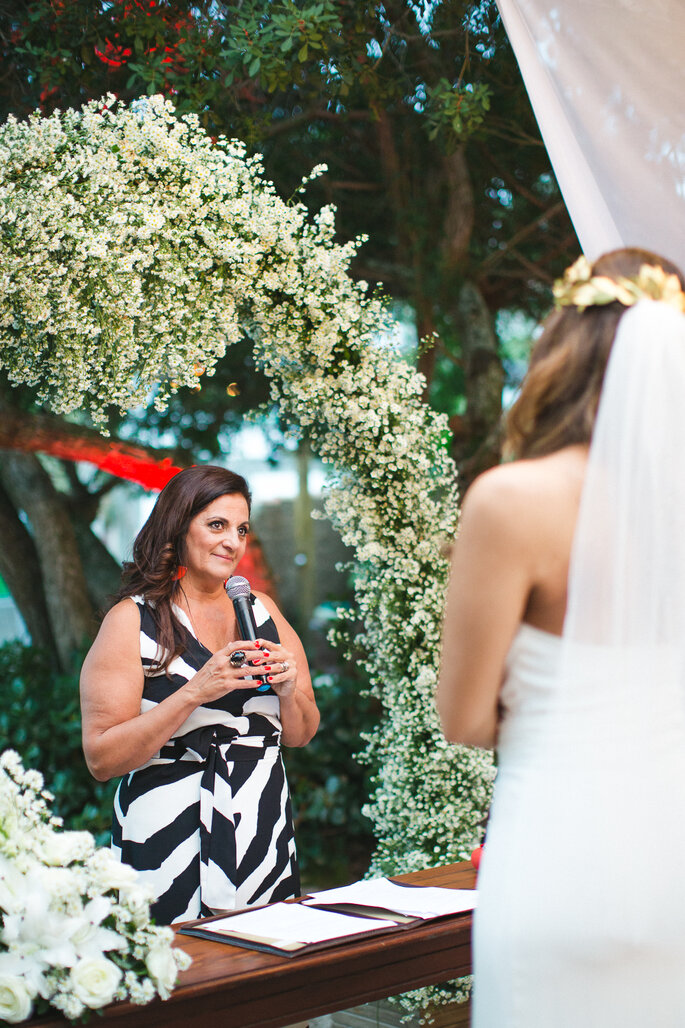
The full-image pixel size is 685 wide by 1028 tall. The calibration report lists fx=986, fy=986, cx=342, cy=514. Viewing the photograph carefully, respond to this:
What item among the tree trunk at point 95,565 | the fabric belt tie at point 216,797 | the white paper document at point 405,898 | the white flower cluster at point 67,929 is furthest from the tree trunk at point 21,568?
the white flower cluster at point 67,929

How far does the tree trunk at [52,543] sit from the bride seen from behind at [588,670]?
14.7 feet

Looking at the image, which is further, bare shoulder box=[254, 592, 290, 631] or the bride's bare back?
bare shoulder box=[254, 592, 290, 631]

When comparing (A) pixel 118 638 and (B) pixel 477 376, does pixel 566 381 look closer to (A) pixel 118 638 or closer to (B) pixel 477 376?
(A) pixel 118 638

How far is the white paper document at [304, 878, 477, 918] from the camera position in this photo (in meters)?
2.18

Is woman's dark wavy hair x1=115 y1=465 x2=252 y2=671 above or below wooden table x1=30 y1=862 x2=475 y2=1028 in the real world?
above

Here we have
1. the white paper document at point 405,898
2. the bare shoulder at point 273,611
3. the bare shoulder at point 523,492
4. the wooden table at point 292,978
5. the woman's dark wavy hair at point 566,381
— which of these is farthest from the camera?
the bare shoulder at point 273,611

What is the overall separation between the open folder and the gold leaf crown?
4.29 feet

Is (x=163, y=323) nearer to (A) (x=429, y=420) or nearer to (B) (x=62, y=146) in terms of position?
(B) (x=62, y=146)

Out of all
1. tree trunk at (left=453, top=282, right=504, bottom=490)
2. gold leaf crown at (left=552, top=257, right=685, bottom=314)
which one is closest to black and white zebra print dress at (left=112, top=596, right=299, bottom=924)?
gold leaf crown at (left=552, top=257, right=685, bottom=314)

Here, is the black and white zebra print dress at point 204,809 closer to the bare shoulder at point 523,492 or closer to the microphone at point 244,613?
the microphone at point 244,613

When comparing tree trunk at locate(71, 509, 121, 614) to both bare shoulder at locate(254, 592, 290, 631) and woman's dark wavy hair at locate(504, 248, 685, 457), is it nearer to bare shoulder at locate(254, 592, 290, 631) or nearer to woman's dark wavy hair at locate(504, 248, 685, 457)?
bare shoulder at locate(254, 592, 290, 631)

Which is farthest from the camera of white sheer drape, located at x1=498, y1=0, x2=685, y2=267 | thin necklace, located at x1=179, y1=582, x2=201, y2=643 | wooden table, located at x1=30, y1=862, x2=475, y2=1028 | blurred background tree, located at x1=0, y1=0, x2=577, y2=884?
blurred background tree, located at x1=0, y1=0, x2=577, y2=884

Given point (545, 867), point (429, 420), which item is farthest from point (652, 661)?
point (429, 420)

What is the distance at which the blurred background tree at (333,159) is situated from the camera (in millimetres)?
3719
